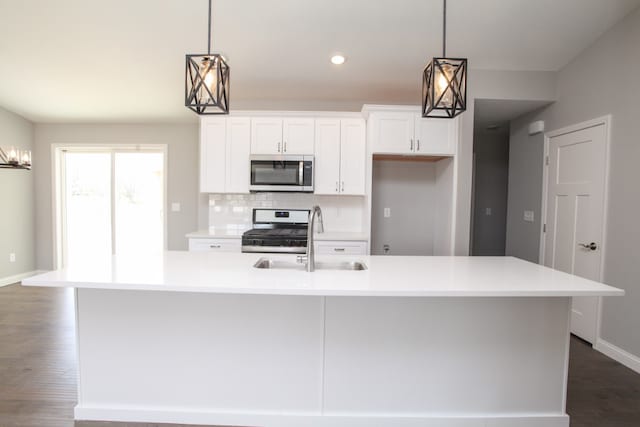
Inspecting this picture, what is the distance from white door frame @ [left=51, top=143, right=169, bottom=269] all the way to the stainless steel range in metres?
1.69

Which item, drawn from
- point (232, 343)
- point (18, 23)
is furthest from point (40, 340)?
point (18, 23)

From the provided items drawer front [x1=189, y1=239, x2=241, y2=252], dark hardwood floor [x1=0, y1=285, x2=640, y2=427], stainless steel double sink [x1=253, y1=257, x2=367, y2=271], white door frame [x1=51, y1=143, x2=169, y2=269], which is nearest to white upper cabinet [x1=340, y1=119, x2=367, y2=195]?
drawer front [x1=189, y1=239, x2=241, y2=252]

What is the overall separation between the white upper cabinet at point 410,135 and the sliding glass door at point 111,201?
326 cm

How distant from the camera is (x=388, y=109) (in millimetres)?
3377

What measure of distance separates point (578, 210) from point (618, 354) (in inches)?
48.3

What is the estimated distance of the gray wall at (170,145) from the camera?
477 centimetres

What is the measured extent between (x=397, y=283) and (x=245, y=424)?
3.81 feet

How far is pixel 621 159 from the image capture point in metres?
2.64

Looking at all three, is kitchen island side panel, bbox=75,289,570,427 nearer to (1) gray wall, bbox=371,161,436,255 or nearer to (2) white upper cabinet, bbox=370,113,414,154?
(2) white upper cabinet, bbox=370,113,414,154

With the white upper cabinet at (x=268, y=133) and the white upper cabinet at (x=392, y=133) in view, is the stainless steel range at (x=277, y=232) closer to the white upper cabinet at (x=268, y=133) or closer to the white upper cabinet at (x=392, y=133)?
the white upper cabinet at (x=268, y=133)

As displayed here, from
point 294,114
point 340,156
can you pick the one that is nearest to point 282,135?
point 294,114

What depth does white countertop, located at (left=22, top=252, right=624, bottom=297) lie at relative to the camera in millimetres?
1482

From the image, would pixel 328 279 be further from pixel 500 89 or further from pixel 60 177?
pixel 60 177

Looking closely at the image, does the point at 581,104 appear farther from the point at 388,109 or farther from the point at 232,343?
the point at 232,343
